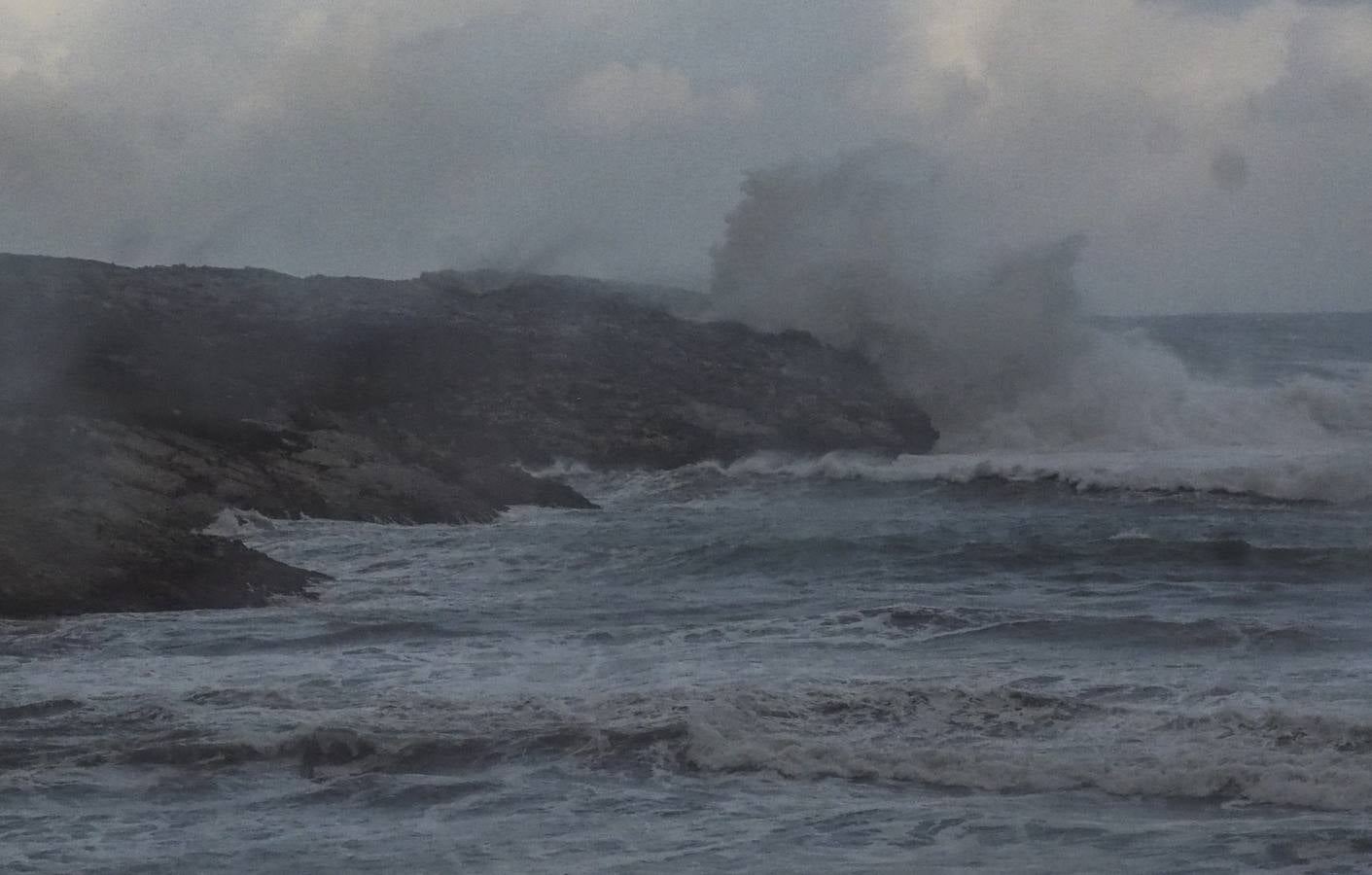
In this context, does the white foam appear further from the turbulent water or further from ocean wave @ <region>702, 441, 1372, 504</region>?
ocean wave @ <region>702, 441, 1372, 504</region>

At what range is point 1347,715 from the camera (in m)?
11.9

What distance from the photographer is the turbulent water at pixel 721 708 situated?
1001 cm

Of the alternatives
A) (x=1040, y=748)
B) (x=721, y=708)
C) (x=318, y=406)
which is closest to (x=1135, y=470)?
(x=318, y=406)

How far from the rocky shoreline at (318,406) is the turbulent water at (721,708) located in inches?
35.5

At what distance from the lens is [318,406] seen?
26078 mm

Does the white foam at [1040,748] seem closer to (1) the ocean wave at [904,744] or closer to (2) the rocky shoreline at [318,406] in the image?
(1) the ocean wave at [904,744]

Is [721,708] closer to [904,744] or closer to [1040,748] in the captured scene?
[904,744]

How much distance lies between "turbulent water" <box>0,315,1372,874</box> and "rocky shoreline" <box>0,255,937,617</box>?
35.5 inches

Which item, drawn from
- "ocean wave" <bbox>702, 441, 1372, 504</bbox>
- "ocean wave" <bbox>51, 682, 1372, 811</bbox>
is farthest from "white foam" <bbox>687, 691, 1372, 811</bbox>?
"ocean wave" <bbox>702, 441, 1372, 504</bbox>

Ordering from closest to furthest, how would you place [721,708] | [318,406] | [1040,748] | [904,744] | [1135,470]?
[1040,748] < [904,744] < [721,708] < [318,406] < [1135,470]

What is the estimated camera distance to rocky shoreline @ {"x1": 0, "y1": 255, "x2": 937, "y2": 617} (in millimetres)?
17250

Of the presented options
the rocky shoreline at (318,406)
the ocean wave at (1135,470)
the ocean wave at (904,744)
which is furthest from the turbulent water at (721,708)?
the ocean wave at (1135,470)

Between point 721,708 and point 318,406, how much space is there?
14.8 meters

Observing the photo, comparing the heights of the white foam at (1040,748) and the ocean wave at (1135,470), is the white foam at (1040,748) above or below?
below
